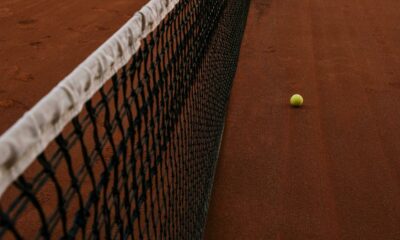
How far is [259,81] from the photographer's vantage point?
173 inches

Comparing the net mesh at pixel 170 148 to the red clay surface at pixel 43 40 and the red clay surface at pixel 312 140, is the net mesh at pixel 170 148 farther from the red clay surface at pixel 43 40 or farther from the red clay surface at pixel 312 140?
the red clay surface at pixel 43 40

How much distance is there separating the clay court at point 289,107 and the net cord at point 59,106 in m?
1.55

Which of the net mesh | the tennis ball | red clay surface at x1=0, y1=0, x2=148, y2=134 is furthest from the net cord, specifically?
the tennis ball

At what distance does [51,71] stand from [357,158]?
2814 mm

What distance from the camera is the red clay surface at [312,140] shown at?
263cm

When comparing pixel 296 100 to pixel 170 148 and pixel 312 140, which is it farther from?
pixel 170 148

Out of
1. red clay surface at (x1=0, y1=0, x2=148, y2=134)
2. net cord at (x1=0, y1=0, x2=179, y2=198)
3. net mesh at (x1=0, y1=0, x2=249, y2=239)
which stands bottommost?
red clay surface at (x1=0, y1=0, x2=148, y2=134)

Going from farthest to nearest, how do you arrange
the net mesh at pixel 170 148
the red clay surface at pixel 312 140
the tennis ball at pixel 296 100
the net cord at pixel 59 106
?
the tennis ball at pixel 296 100 → the red clay surface at pixel 312 140 → the net mesh at pixel 170 148 → the net cord at pixel 59 106

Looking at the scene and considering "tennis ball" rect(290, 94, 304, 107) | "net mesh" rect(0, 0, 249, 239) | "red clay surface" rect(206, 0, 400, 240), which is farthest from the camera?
"tennis ball" rect(290, 94, 304, 107)

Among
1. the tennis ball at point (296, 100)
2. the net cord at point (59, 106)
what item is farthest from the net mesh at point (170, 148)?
the tennis ball at point (296, 100)

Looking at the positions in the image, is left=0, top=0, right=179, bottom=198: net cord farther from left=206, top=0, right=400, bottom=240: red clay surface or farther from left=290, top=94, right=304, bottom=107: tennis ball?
left=290, top=94, right=304, bottom=107: tennis ball

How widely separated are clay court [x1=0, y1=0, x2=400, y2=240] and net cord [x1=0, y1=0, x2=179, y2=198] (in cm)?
155

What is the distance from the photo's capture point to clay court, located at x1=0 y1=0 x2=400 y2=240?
8.80 feet

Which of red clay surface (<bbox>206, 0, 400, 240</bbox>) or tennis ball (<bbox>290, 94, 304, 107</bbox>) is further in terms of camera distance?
tennis ball (<bbox>290, 94, 304, 107</bbox>)
